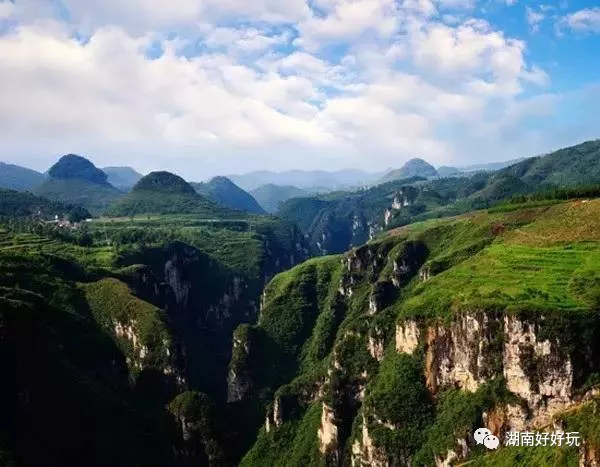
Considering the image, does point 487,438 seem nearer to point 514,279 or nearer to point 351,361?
point 514,279

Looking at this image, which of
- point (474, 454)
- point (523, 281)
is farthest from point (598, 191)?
point (474, 454)

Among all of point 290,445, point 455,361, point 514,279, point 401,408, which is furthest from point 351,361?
point 514,279

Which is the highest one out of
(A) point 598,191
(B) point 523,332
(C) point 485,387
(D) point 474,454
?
(A) point 598,191

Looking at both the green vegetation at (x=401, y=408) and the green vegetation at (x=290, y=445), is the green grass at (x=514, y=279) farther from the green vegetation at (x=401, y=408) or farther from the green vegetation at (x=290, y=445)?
the green vegetation at (x=290, y=445)

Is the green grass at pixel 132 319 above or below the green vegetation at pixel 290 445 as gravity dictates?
above

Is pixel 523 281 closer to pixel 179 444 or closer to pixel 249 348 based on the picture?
pixel 179 444

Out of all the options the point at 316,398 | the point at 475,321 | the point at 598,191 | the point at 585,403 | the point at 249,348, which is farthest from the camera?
the point at 249,348

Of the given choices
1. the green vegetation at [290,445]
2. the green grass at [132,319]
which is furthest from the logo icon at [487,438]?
the green grass at [132,319]
